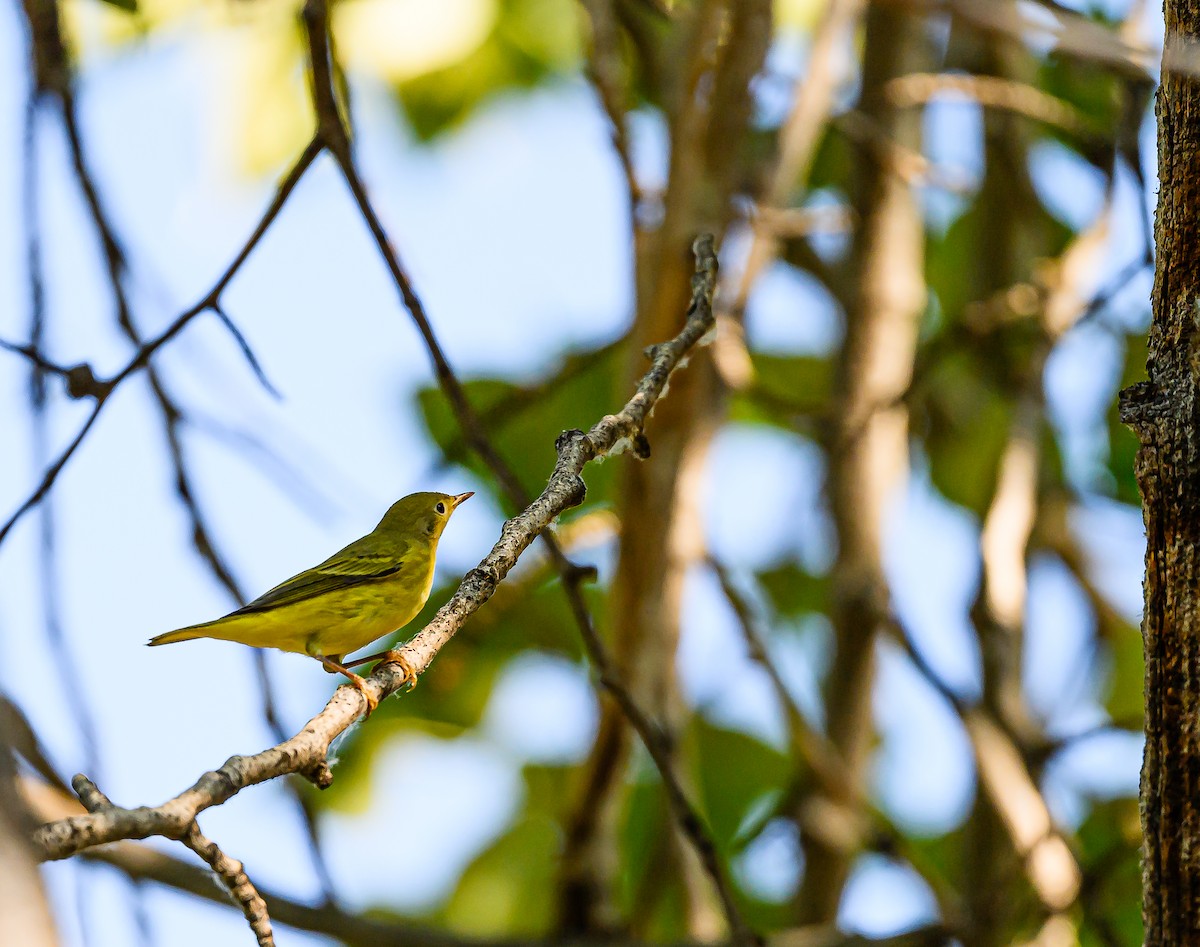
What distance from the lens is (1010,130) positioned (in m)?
6.07

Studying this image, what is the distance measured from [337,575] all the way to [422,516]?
42cm

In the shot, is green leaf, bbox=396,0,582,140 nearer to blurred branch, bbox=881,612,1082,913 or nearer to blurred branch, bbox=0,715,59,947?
blurred branch, bbox=881,612,1082,913

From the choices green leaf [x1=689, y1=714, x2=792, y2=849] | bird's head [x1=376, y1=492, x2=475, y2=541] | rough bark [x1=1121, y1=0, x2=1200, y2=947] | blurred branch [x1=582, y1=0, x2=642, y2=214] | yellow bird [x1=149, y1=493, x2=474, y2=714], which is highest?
blurred branch [x1=582, y1=0, x2=642, y2=214]

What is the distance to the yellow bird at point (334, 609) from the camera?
117 inches

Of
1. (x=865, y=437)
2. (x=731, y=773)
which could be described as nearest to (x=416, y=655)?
(x=865, y=437)

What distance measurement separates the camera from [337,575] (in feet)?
10.0

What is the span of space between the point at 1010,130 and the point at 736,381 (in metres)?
2.56

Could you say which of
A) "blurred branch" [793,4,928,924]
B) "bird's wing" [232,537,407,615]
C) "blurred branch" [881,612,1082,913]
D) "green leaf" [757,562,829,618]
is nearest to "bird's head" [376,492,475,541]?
"bird's wing" [232,537,407,615]

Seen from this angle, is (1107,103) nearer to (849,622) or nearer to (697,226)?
(849,622)

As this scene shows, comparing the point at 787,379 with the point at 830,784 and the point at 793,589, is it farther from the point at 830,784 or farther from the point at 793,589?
the point at 830,784

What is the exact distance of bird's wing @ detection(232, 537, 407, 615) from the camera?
2.96 metres

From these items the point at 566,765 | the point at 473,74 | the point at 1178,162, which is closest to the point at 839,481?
the point at 566,765

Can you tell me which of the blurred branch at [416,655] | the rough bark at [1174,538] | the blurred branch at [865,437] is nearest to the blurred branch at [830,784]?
the blurred branch at [865,437]

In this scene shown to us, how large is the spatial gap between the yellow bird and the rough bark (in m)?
1.67
